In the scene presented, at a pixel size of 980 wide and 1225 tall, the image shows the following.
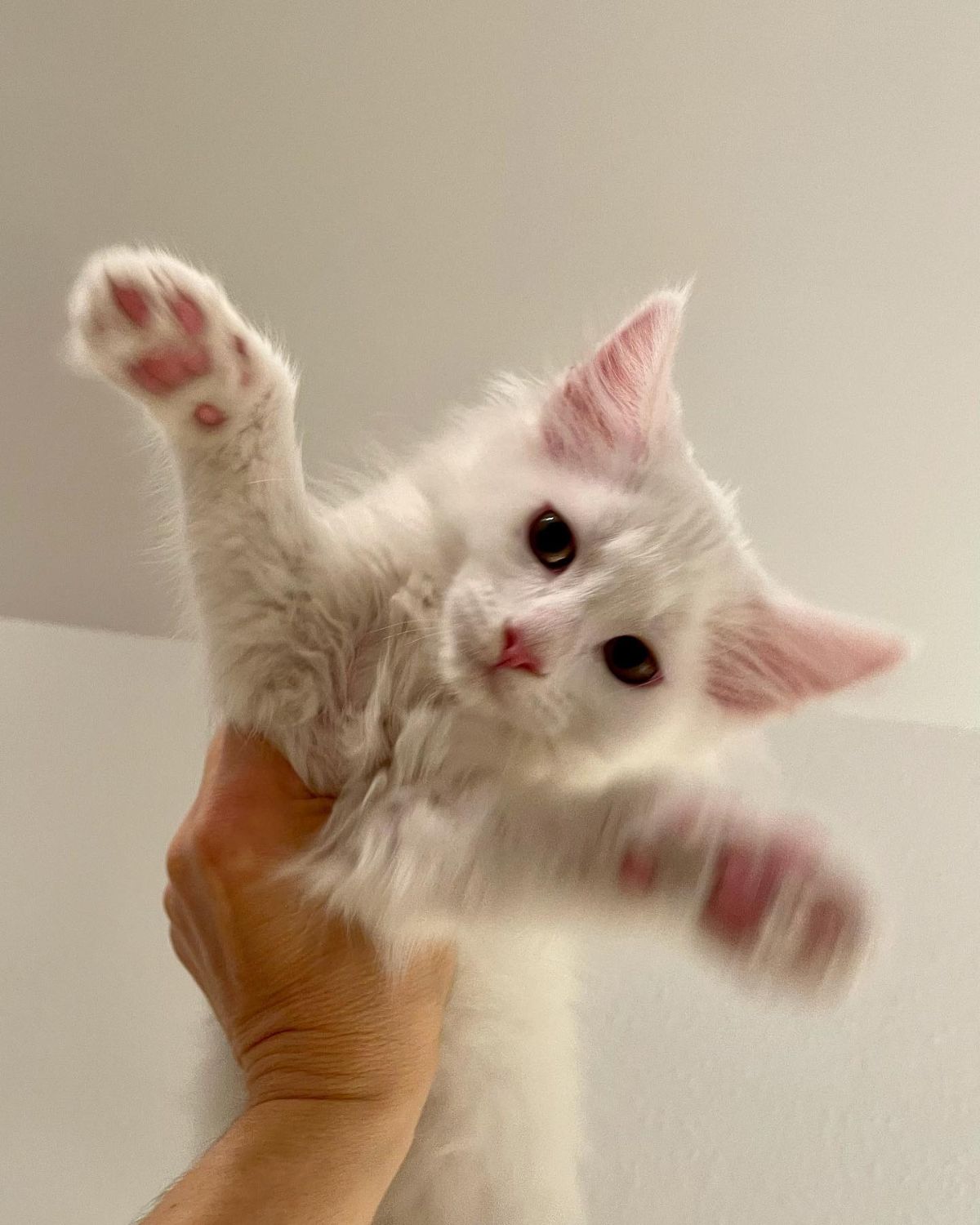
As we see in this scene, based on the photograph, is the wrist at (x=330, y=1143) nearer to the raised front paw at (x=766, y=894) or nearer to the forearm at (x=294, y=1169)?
the forearm at (x=294, y=1169)

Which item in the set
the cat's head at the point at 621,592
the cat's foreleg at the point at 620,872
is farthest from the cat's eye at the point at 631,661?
the cat's foreleg at the point at 620,872

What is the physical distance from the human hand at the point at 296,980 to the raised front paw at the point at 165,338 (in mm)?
332

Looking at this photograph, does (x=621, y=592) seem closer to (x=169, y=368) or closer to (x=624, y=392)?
(x=624, y=392)

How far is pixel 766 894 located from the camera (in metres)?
0.51

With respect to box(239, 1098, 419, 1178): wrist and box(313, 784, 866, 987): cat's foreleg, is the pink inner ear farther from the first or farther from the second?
box(239, 1098, 419, 1178): wrist

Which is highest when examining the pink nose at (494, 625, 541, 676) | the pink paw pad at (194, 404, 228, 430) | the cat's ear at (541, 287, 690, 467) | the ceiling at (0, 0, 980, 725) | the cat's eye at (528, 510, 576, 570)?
the ceiling at (0, 0, 980, 725)

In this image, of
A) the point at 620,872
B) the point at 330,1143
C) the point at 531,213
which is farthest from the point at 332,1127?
the point at 531,213

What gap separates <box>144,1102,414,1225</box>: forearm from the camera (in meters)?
0.62

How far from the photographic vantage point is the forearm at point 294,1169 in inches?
24.5

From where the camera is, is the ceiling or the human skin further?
the ceiling

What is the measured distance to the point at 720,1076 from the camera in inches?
51.3

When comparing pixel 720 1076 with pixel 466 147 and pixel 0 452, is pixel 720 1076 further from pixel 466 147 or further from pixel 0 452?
pixel 0 452

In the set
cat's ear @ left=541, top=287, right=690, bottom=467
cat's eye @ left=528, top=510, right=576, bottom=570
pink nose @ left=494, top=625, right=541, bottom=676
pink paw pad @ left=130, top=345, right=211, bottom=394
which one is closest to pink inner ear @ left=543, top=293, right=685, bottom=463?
cat's ear @ left=541, top=287, right=690, bottom=467

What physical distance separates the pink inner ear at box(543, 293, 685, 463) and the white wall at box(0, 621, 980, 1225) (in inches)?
28.4
